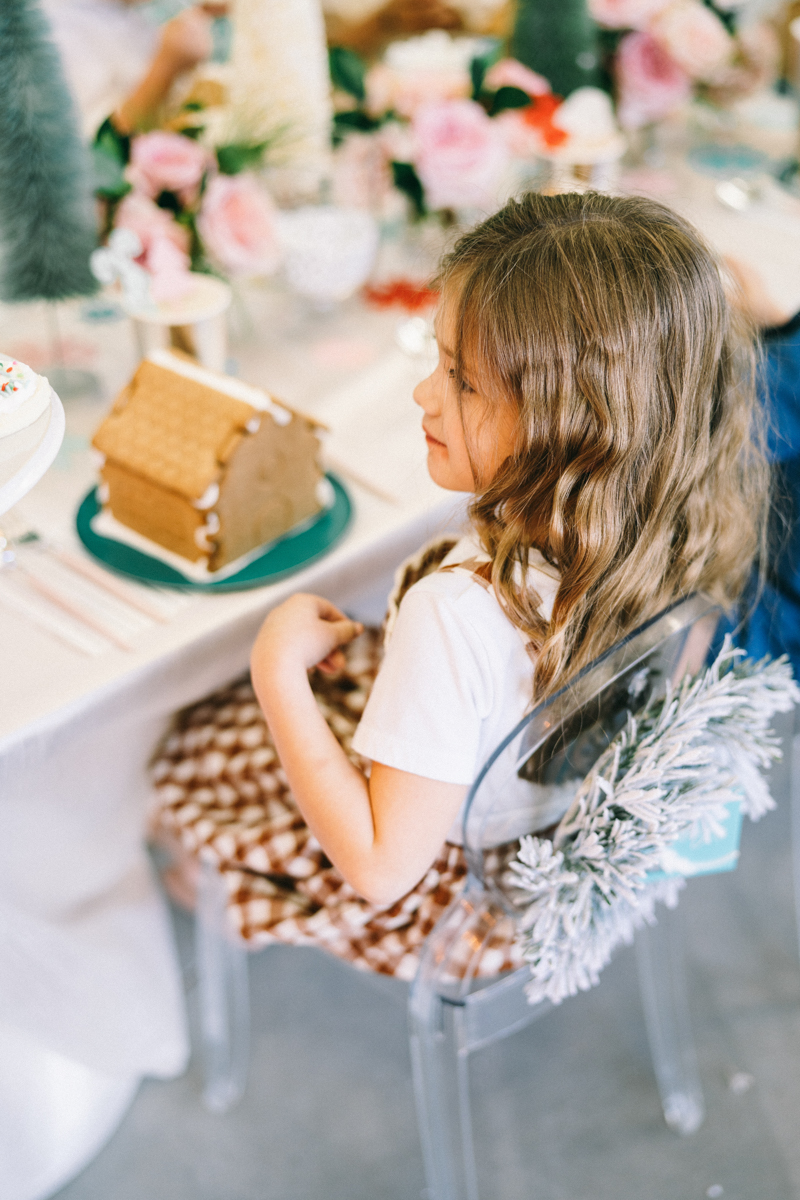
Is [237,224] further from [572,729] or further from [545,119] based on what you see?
[572,729]

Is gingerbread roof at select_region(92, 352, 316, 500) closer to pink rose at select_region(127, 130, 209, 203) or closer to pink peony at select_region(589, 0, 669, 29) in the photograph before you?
pink rose at select_region(127, 130, 209, 203)

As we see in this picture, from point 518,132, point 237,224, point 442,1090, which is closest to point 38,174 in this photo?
point 237,224

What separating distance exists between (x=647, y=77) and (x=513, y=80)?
0.38 meters

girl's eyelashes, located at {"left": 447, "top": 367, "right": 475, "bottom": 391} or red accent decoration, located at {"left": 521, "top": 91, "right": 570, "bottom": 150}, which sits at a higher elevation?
girl's eyelashes, located at {"left": 447, "top": 367, "right": 475, "bottom": 391}

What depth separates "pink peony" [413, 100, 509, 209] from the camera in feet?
4.36

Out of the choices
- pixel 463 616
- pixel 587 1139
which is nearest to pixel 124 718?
pixel 463 616

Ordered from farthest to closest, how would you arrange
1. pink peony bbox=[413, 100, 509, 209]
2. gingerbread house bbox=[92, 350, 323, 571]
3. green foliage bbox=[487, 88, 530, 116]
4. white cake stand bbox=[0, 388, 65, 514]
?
green foliage bbox=[487, 88, 530, 116], pink peony bbox=[413, 100, 509, 209], gingerbread house bbox=[92, 350, 323, 571], white cake stand bbox=[0, 388, 65, 514]

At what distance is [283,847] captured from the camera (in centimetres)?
92

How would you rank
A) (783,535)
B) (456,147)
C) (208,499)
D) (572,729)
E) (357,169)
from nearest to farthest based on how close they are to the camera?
(572,729) → (208,499) → (783,535) → (456,147) → (357,169)

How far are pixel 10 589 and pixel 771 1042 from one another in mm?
1142

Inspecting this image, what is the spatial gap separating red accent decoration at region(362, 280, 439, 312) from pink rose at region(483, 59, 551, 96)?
0.32 metres

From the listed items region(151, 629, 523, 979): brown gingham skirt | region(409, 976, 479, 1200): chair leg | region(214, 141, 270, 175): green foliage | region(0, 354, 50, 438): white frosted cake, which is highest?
region(0, 354, 50, 438): white frosted cake

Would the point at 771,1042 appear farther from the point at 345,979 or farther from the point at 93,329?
the point at 93,329

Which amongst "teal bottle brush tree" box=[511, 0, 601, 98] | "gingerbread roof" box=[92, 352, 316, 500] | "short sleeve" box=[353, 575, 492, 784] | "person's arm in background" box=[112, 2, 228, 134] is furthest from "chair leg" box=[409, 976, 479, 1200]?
"teal bottle brush tree" box=[511, 0, 601, 98]
